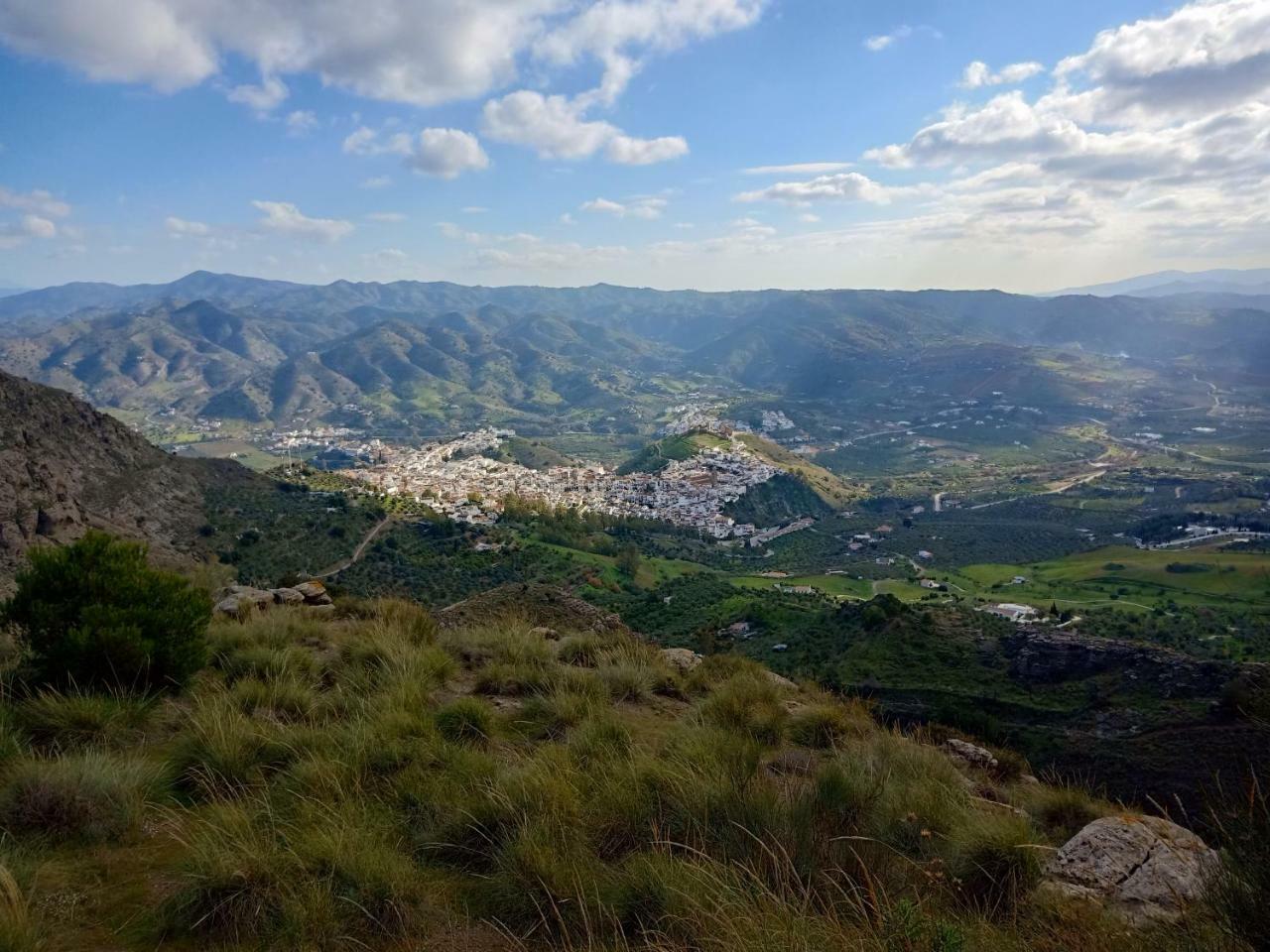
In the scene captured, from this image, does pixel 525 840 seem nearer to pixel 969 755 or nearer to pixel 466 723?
pixel 466 723

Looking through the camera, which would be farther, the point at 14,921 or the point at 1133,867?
the point at 1133,867

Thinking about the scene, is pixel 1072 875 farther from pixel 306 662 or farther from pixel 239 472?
pixel 239 472

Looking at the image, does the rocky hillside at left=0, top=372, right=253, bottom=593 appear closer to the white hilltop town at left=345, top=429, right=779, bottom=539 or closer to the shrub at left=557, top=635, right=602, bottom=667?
the shrub at left=557, top=635, right=602, bottom=667

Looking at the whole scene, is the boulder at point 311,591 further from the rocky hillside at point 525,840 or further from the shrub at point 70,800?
the shrub at point 70,800

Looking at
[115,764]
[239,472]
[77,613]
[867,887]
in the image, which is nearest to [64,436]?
[239,472]

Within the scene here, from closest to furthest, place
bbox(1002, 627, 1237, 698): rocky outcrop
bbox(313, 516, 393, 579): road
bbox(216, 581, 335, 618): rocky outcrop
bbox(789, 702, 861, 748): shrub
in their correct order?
bbox(789, 702, 861, 748): shrub < bbox(216, 581, 335, 618): rocky outcrop < bbox(1002, 627, 1237, 698): rocky outcrop < bbox(313, 516, 393, 579): road

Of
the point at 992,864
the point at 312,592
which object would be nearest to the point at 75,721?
the point at 992,864

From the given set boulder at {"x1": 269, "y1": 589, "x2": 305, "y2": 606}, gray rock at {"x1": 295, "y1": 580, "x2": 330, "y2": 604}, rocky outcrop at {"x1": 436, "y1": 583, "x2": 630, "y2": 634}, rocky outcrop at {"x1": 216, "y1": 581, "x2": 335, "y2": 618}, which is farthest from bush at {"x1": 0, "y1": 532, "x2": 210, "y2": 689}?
gray rock at {"x1": 295, "y1": 580, "x2": 330, "y2": 604}
